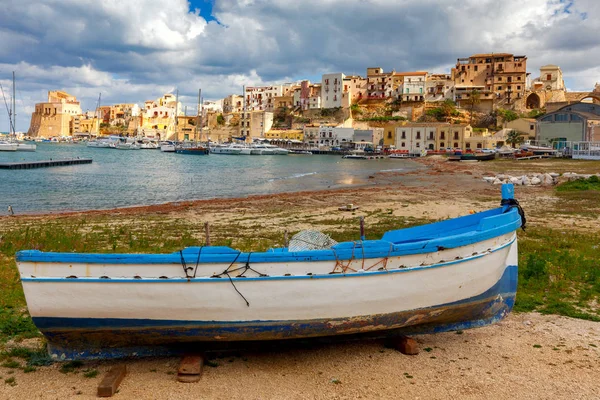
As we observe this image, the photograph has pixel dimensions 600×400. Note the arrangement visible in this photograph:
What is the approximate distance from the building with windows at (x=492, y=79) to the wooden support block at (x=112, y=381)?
104984 millimetres

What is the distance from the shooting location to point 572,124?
6544 centimetres

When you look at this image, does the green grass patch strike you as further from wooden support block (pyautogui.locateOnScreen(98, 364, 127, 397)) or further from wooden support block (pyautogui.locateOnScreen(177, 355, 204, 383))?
wooden support block (pyautogui.locateOnScreen(98, 364, 127, 397))

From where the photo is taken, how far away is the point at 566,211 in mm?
17641

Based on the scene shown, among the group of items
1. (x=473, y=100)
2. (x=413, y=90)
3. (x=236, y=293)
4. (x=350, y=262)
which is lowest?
(x=236, y=293)

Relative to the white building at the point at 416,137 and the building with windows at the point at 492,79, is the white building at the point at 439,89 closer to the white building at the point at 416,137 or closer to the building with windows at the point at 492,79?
the building with windows at the point at 492,79

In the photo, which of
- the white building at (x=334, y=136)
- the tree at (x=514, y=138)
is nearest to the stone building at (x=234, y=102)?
the white building at (x=334, y=136)

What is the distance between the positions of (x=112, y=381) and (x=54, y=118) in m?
201

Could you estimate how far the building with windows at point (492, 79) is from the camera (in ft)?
329

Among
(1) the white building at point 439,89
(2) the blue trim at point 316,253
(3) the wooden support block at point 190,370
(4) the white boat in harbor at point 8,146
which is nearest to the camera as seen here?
(2) the blue trim at point 316,253

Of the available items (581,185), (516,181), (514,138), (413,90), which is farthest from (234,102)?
(581,185)

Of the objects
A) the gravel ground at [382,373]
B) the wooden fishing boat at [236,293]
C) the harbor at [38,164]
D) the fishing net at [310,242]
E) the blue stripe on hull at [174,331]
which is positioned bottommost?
the gravel ground at [382,373]

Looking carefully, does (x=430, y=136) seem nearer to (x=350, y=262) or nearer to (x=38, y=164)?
(x=38, y=164)

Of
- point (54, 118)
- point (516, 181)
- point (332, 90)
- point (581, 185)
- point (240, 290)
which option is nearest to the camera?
point (240, 290)

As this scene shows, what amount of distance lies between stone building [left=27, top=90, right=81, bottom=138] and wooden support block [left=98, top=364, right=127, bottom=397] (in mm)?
195923
